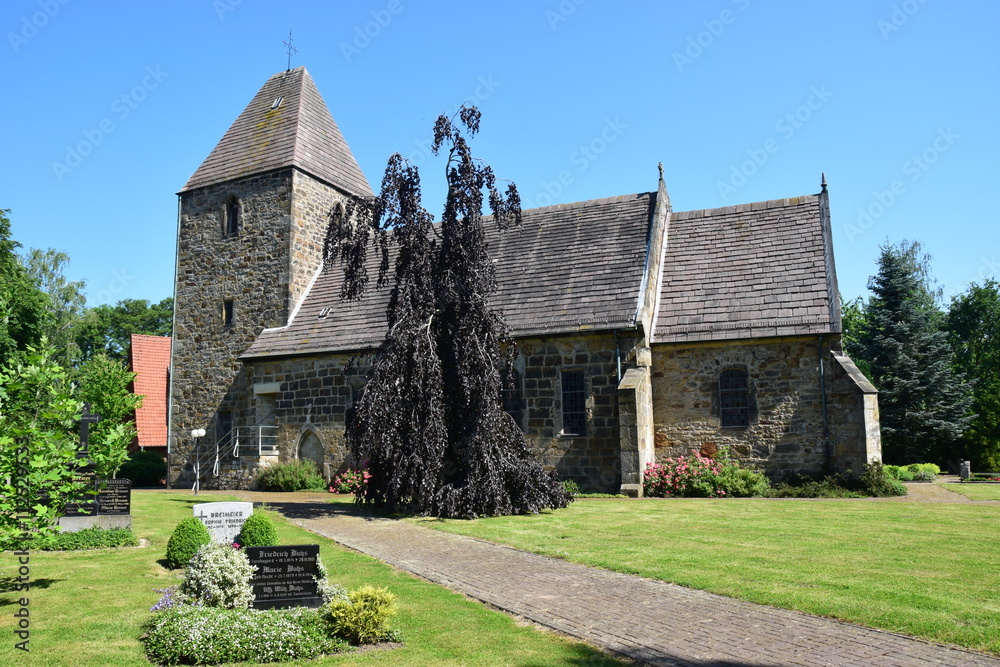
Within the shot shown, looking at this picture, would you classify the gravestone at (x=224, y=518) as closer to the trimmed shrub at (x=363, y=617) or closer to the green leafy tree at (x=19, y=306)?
the trimmed shrub at (x=363, y=617)

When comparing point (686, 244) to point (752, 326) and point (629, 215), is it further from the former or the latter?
point (752, 326)

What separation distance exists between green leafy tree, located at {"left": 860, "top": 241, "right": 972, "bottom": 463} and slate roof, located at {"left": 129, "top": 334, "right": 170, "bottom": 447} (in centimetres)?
3179

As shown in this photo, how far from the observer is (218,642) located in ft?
20.4

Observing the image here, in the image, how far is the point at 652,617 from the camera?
694 centimetres

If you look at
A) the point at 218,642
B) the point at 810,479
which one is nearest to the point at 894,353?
the point at 810,479

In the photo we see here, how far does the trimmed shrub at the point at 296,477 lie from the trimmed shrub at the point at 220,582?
14.4m

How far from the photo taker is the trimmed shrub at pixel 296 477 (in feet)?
71.8

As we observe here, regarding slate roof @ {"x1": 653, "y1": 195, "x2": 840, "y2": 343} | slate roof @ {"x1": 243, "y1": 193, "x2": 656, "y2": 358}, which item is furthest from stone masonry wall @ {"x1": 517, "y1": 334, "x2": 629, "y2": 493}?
slate roof @ {"x1": 653, "y1": 195, "x2": 840, "y2": 343}

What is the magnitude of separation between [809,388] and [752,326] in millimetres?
2058

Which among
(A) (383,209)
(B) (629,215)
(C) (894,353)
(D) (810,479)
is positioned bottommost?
(D) (810,479)

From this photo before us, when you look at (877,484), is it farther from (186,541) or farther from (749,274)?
(186,541)

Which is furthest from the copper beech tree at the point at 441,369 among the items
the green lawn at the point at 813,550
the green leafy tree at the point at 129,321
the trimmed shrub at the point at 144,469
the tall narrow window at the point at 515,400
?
the green leafy tree at the point at 129,321

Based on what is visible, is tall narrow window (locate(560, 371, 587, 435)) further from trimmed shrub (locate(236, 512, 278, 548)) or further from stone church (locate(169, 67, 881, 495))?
trimmed shrub (locate(236, 512, 278, 548))

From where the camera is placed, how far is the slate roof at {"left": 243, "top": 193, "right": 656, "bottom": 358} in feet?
65.2
